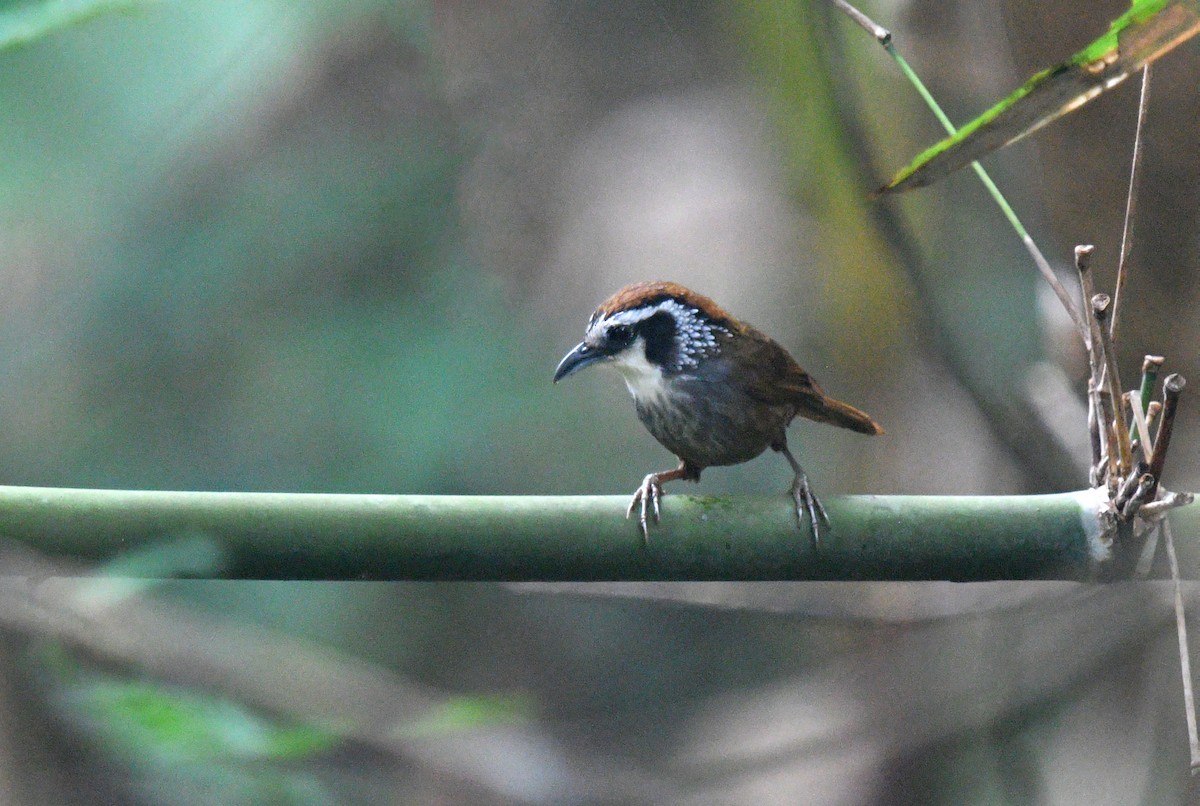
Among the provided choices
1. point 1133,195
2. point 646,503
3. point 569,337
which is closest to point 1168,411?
point 1133,195

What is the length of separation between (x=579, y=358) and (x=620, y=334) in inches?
3.9

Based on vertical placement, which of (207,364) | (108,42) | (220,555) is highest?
(108,42)

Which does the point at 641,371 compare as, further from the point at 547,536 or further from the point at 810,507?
the point at 547,536

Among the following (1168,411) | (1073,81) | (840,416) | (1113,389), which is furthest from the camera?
(840,416)

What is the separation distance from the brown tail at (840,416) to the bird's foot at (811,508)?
637 mm

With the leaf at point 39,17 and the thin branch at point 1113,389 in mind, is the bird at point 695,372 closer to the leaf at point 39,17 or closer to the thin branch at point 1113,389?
the thin branch at point 1113,389

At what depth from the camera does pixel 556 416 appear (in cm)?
405

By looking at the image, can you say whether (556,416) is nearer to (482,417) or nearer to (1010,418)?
(482,417)

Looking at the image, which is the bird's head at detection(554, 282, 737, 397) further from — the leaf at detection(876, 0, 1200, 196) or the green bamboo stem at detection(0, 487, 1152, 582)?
the leaf at detection(876, 0, 1200, 196)

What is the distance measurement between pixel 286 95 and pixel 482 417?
1.43 meters

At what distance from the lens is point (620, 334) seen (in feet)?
7.75

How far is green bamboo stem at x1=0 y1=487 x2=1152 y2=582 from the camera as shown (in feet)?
4.96

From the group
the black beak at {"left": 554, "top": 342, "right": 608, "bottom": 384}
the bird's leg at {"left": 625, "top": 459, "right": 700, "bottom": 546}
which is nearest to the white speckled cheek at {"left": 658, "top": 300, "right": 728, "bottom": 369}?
the black beak at {"left": 554, "top": 342, "right": 608, "bottom": 384}

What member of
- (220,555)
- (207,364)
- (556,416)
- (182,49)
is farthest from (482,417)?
(220,555)
